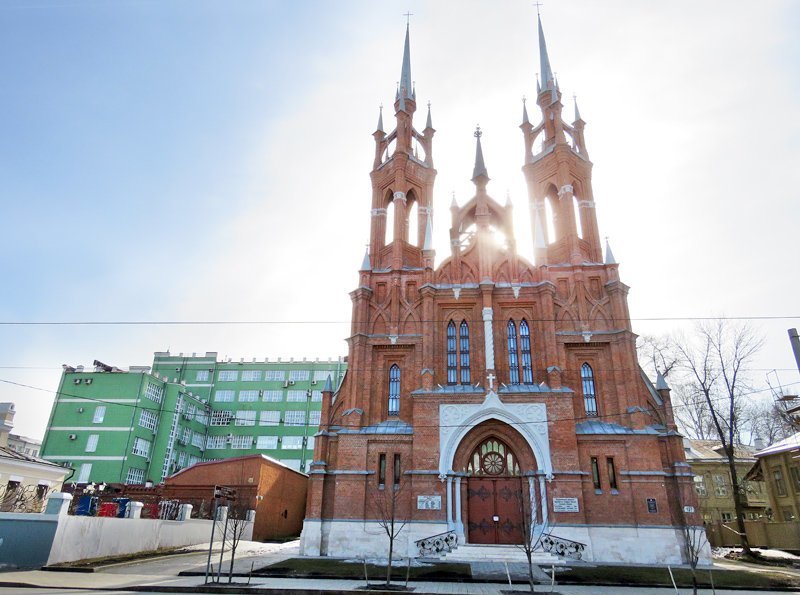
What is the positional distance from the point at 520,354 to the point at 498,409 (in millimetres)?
3826

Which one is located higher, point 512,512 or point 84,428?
point 84,428

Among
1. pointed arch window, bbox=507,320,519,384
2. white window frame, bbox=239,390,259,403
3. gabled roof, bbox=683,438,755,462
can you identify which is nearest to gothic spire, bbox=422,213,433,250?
pointed arch window, bbox=507,320,519,384

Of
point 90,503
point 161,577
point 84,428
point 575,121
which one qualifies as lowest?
point 161,577

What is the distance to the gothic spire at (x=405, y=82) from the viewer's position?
3831cm

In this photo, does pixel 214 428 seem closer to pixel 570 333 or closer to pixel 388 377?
pixel 388 377

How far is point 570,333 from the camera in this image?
28000mm

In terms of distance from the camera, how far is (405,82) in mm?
40281

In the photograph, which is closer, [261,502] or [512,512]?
[512,512]

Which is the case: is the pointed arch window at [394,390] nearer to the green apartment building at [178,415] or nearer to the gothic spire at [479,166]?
the green apartment building at [178,415]

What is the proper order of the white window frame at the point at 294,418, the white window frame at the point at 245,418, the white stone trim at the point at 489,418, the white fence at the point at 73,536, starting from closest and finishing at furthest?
1. the white fence at the point at 73,536
2. the white stone trim at the point at 489,418
3. the white window frame at the point at 245,418
4. the white window frame at the point at 294,418

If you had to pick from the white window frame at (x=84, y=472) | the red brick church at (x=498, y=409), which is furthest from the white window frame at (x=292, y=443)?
the red brick church at (x=498, y=409)

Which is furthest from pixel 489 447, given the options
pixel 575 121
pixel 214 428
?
pixel 214 428

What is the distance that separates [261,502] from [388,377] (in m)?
13.5

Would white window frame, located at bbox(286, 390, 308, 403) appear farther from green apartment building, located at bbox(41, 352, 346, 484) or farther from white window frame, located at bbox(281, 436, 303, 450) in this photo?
white window frame, located at bbox(281, 436, 303, 450)
